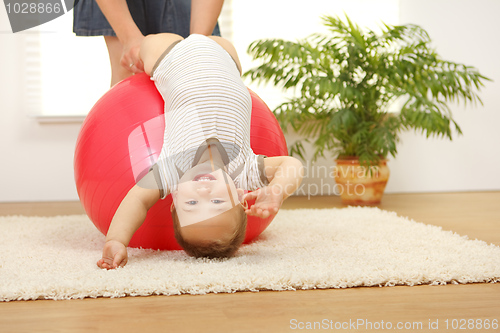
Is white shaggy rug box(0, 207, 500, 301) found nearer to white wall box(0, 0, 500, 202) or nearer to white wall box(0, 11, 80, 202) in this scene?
white wall box(0, 11, 80, 202)

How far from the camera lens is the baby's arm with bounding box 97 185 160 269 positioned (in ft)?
4.23

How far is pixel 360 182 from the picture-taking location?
8.97ft

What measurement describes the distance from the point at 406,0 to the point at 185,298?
280cm

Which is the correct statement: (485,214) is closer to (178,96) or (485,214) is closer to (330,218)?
(330,218)

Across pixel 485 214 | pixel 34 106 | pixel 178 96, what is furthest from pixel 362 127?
pixel 34 106

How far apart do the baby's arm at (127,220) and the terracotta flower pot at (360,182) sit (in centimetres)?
159

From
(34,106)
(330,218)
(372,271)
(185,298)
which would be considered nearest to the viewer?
(185,298)

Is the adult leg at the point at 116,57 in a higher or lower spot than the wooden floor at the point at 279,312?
higher

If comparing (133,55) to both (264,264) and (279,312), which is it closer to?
(264,264)

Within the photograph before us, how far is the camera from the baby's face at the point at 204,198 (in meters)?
1.27

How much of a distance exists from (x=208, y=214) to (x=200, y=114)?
355 mm

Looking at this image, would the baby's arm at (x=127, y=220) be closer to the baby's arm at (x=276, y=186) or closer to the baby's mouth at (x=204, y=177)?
the baby's mouth at (x=204, y=177)

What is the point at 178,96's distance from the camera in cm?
150

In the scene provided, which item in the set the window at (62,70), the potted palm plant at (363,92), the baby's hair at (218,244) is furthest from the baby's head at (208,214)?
the window at (62,70)
